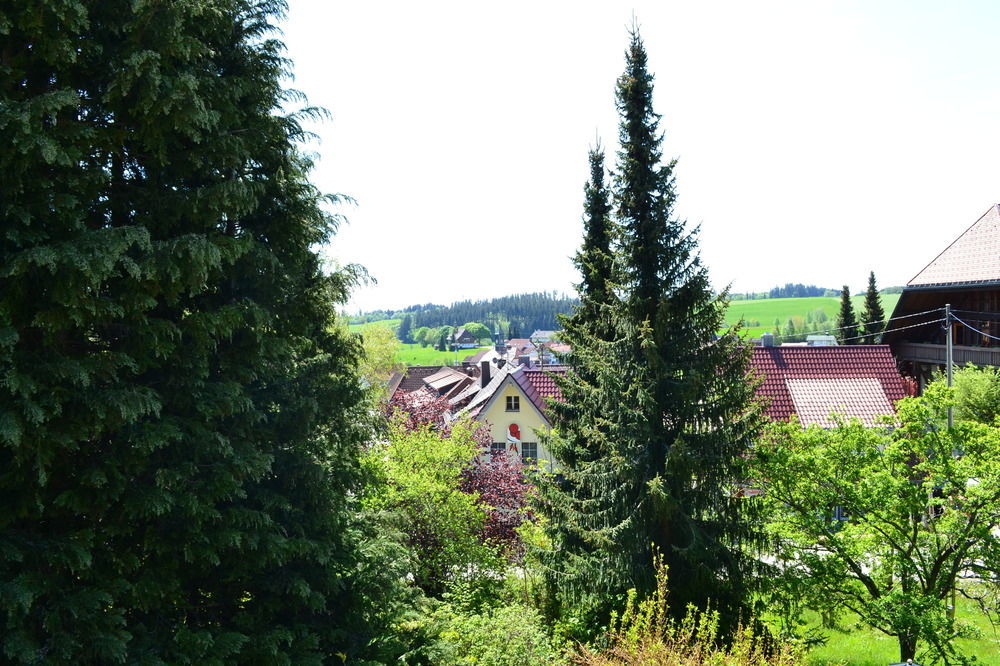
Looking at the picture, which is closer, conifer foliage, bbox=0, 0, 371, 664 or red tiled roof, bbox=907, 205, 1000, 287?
conifer foliage, bbox=0, 0, 371, 664

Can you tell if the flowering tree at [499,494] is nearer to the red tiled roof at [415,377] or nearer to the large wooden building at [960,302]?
the large wooden building at [960,302]

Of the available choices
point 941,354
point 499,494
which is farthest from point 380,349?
point 941,354

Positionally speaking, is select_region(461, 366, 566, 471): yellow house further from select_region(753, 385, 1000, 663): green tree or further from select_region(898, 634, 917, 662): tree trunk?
select_region(898, 634, 917, 662): tree trunk

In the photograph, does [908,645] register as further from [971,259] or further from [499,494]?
[971,259]

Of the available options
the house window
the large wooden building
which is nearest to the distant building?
the house window

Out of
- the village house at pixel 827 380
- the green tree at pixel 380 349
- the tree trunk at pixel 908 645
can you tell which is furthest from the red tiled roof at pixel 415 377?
the tree trunk at pixel 908 645

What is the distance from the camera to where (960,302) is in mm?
32344

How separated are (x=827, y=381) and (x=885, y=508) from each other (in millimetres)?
18662

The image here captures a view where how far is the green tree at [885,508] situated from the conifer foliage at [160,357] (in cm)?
768

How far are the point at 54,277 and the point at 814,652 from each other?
615 inches

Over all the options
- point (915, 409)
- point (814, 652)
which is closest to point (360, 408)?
point (915, 409)

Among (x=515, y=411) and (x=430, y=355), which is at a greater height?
(x=515, y=411)

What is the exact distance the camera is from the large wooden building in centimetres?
3034

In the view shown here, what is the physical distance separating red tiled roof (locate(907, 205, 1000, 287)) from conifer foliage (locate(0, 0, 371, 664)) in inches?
1247
